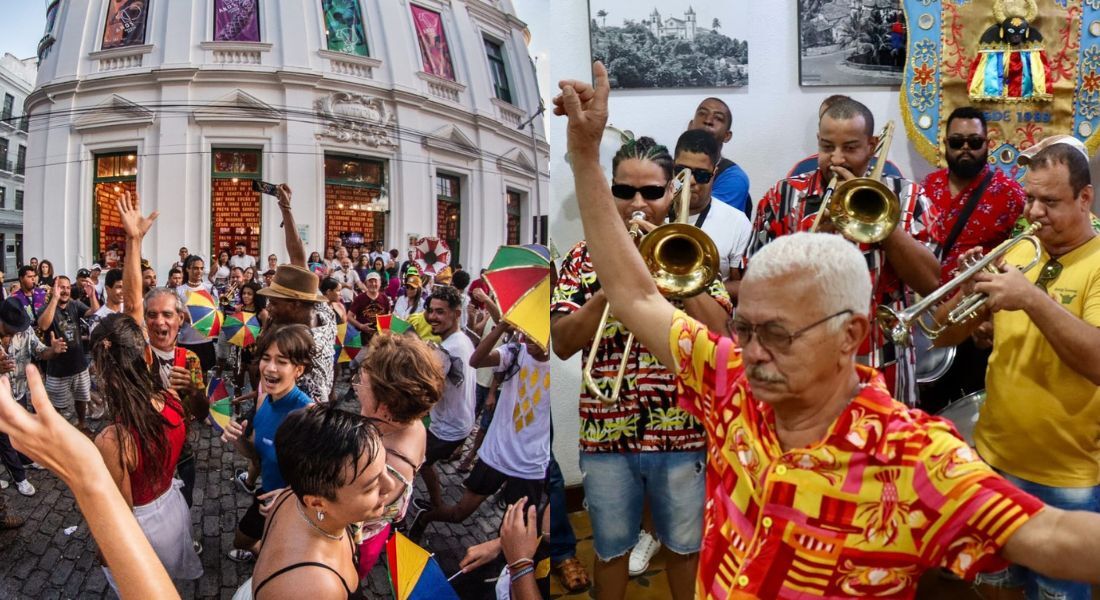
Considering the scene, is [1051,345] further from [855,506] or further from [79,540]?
[79,540]

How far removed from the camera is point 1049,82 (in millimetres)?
2176

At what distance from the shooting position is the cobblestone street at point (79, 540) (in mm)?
1570

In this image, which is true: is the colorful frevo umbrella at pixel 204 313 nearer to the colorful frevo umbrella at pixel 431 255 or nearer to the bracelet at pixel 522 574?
the colorful frevo umbrella at pixel 431 255

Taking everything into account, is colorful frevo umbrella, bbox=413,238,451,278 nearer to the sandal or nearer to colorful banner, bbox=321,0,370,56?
colorful banner, bbox=321,0,370,56

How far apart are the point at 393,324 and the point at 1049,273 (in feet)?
5.68

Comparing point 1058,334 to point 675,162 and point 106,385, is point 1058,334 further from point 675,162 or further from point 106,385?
point 106,385

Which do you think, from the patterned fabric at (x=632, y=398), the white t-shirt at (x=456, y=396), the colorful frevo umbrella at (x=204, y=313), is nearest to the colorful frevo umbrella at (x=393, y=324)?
the white t-shirt at (x=456, y=396)

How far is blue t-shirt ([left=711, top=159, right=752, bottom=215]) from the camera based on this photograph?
2139 mm

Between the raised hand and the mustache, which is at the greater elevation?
the raised hand

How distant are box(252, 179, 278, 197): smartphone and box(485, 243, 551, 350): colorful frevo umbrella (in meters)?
0.55

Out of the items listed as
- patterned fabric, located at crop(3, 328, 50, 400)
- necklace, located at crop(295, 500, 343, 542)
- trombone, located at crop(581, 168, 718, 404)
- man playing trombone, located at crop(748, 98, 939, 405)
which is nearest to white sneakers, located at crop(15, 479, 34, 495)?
patterned fabric, located at crop(3, 328, 50, 400)

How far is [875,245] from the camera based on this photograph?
183 centimetres

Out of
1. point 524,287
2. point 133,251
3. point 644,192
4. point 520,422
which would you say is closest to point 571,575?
point 520,422

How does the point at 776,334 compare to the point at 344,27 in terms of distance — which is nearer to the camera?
the point at 776,334
